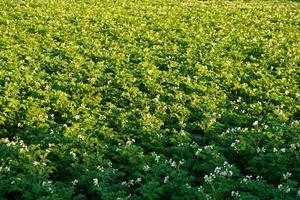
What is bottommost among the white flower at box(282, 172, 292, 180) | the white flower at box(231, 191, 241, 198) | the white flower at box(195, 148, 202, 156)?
the white flower at box(231, 191, 241, 198)

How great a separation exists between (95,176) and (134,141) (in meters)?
1.79

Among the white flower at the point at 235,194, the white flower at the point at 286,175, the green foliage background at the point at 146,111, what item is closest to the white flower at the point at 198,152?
the green foliage background at the point at 146,111

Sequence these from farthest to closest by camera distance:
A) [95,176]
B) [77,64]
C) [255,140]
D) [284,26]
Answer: [284,26], [77,64], [255,140], [95,176]

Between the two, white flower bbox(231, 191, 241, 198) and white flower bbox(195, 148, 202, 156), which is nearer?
white flower bbox(231, 191, 241, 198)

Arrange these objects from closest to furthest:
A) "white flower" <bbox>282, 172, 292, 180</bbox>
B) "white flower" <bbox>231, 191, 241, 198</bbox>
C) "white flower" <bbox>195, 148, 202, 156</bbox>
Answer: "white flower" <bbox>231, 191, 241, 198</bbox> → "white flower" <bbox>282, 172, 292, 180</bbox> → "white flower" <bbox>195, 148, 202, 156</bbox>

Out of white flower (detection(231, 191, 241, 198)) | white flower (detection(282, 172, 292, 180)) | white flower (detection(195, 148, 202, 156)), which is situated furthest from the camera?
white flower (detection(195, 148, 202, 156))

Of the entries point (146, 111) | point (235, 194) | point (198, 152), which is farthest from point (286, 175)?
point (146, 111)

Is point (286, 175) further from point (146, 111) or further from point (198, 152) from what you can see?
point (146, 111)

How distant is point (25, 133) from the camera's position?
10281 millimetres

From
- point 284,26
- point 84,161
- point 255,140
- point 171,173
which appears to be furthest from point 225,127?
point 284,26

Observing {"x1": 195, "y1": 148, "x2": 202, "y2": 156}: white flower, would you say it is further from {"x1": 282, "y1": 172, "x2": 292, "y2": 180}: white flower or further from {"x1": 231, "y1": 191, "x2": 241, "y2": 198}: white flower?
{"x1": 282, "y1": 172, "x2": 292, "y2": 180}: white flower

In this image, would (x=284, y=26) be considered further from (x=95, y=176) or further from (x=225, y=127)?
(x=95, y=176)

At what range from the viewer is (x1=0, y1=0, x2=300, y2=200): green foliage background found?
8.28m

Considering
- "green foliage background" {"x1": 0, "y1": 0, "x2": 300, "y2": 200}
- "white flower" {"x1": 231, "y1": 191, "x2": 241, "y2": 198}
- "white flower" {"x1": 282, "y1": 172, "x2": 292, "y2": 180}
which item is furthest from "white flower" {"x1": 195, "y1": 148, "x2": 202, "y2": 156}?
"white flower" {"x1": 282, "y1": 172, "x2": 292, "y2": 180}
